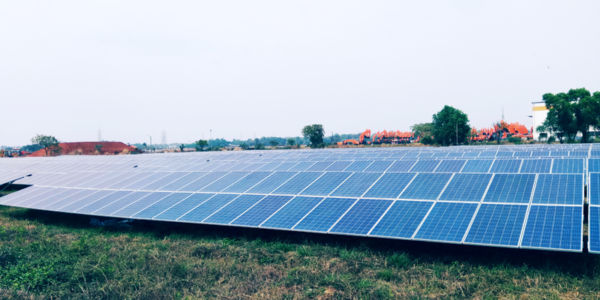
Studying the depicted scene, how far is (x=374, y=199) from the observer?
Answer: 13.9 m

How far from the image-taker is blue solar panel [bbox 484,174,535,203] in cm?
1230

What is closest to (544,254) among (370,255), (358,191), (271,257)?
(370,255)

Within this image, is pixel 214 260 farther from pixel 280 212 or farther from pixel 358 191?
pixel 358 191

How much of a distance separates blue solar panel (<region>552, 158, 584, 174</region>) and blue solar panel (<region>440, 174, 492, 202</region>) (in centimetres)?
279

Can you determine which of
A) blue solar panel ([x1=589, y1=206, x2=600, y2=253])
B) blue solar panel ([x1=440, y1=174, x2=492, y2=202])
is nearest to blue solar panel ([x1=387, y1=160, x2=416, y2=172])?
blue solar panel ([x1=440, y1=174, x2=492, y2=202])

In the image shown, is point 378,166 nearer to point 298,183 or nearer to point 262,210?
point 298,183

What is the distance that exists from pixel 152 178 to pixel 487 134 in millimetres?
123536

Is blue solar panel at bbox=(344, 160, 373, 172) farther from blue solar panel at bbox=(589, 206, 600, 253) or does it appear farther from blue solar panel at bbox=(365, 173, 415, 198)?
blue solar panel at bbox=(589, 206, 600, 253)

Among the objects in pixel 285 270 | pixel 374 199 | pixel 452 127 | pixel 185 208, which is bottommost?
pixel 285 270

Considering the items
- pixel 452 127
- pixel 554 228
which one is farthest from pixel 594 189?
pixel 452 127

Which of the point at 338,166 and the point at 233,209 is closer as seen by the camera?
the point at 233,209

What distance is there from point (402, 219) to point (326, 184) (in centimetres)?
503

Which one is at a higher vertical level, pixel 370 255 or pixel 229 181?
pixel 229 181

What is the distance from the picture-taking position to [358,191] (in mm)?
15062
